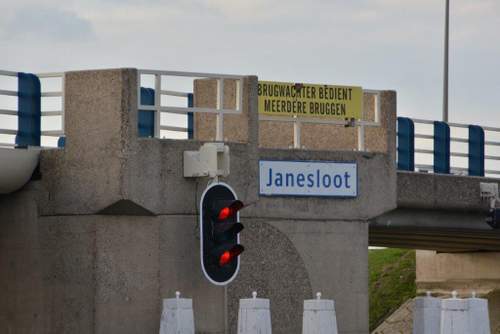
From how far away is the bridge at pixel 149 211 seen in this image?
2352 centimetres

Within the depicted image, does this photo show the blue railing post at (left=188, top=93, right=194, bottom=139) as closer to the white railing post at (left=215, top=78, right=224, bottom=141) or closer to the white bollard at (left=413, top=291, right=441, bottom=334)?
the white railing post at (left=215, top=78, right=224, bottom=141)

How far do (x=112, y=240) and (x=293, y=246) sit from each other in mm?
3071

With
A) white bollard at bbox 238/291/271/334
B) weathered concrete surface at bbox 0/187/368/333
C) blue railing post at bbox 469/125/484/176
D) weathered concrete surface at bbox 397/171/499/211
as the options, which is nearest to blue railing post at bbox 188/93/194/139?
weathered concrete surface at bbox 0/187/368/333

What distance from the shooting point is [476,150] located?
102 ft

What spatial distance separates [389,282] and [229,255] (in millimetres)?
31204

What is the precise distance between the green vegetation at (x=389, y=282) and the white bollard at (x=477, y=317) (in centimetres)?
2769

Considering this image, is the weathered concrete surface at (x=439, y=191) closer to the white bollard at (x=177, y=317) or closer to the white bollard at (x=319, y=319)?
the white bollard at (x=177, y=317)

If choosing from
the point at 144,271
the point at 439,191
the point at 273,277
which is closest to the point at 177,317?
the point at 144,271

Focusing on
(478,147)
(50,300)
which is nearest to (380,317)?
(478,147)

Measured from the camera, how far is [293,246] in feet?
82.3

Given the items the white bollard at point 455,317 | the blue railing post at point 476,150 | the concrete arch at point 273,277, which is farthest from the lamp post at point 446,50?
the white bollard at point 455,317

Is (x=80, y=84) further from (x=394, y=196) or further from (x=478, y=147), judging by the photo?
(x=478, y=147)

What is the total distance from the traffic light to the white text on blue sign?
97.4 inches

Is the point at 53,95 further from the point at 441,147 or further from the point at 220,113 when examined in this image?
the point at 441,147
